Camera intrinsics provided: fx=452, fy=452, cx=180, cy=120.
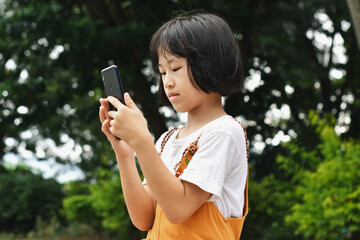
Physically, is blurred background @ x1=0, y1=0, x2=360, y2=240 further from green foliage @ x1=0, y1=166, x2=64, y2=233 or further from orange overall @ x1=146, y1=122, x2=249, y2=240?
orange overall @ x1=146, y1=122, x2=249, y2=240

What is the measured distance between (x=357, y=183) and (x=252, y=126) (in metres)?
1.95

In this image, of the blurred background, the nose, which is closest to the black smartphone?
the nose

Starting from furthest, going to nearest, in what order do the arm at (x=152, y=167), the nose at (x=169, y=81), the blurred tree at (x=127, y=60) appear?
the blurred tree at (x=127, y=60), the nose at (x=169, y=81), the arm at (x=152, y=167)

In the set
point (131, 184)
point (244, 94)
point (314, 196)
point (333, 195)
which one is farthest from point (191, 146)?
point (244, 94)

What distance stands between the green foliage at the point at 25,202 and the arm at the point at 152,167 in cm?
1002

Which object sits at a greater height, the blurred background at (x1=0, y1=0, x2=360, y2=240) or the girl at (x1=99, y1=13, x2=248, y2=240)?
the girl at (x1=99, y1=13, x2=248, y2=240)

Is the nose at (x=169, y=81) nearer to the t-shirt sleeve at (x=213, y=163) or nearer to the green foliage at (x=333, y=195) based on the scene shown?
the t-shirt sleeve at (x=213, y=163)

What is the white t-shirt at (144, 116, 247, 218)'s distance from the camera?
1.32 metres

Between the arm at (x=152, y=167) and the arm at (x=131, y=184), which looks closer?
the arm at (x=152, y=167)

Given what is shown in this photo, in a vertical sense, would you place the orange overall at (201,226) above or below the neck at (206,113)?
below

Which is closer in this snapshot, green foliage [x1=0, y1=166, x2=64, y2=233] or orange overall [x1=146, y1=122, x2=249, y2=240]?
orange overall [x1=146, y1=122, x2=249, y2=240]

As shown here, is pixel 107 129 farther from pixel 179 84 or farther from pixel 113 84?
pixel 179 84

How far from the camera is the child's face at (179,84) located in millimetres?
1466

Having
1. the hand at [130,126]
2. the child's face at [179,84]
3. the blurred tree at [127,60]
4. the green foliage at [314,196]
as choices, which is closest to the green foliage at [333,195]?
the green foliage at [314,196]
